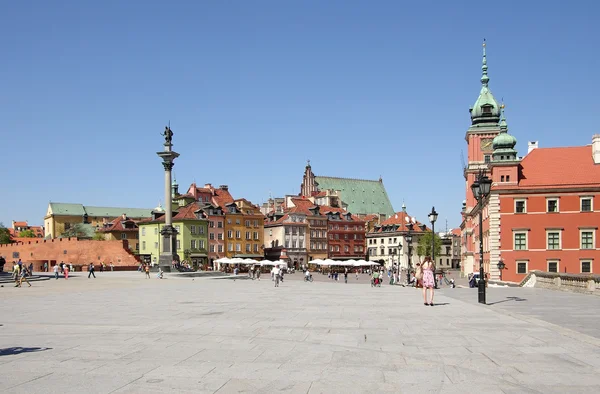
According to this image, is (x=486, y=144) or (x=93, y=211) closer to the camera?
(x=486, y=144)

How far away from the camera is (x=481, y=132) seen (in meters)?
106

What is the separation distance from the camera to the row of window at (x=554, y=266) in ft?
208

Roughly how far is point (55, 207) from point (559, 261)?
142947mm

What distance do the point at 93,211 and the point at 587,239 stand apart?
144 m

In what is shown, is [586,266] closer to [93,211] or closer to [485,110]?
[485,110]

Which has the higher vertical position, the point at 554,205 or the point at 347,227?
the point at 554,205

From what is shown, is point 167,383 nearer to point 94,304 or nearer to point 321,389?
point 321,389

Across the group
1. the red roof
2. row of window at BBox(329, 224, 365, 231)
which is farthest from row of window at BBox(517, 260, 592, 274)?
row of window at BBox(329, 224, 365, 231)

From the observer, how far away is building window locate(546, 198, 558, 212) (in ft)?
212

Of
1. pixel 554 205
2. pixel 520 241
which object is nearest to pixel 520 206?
pixel 554 205

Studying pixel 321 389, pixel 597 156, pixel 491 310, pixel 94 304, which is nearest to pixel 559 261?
pixel 597 156

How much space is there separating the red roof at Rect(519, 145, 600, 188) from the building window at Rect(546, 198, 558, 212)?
1.59m

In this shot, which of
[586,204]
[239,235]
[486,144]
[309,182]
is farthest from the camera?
[309,182]

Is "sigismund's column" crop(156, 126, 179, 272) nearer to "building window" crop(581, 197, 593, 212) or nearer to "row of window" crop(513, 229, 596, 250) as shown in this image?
"row of window" crop(513, 229, 596, 250)
